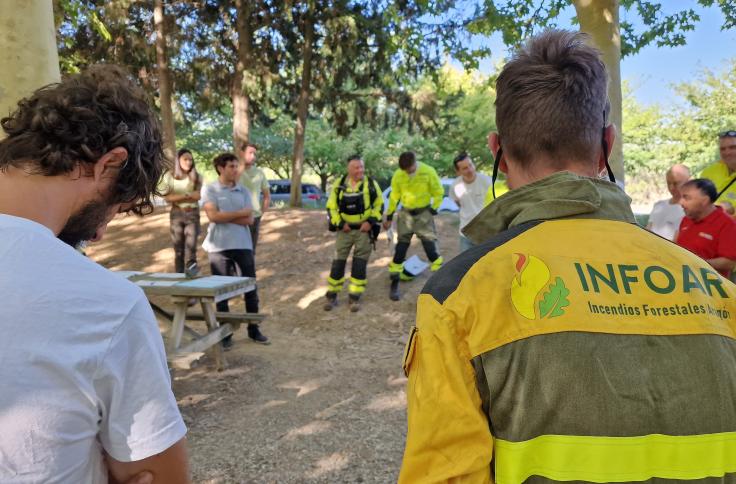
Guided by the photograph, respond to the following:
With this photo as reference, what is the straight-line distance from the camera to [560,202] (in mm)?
1106

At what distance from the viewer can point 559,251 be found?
1.05 m

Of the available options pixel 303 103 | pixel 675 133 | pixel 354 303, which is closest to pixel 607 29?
pixel 354 303

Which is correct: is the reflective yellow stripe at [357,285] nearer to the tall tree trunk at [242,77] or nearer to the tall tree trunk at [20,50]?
the tall tree trunk at [20,50]

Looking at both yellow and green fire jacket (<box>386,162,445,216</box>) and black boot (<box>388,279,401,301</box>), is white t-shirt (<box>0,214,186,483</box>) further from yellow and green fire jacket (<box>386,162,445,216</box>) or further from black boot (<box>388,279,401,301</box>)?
yellow and green fire jacket (<box>386,162,445,216</box>)

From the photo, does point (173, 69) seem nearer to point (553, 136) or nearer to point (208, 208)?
point (208, 208)

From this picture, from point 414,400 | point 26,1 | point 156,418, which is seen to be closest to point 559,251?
point 414,400

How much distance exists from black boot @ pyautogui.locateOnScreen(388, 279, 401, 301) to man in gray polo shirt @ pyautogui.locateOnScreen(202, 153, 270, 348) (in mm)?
2434

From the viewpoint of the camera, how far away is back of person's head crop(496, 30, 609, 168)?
1187 mm

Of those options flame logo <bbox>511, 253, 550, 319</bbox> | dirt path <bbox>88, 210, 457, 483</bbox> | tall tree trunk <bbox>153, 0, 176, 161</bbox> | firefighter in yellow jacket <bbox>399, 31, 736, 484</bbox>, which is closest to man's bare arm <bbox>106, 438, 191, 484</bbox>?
firefighter in yellow jacket <bbox>399, 31, 736, 484</bbox>

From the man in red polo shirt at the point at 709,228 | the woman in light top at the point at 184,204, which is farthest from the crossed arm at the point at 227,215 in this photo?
the man in red polo shirt at the point at 709,228

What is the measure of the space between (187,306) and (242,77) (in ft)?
30.0

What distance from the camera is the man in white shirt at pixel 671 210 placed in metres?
5.21

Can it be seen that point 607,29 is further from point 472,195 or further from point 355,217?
point 355,217

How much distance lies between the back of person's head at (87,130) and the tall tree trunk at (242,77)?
11694mm
